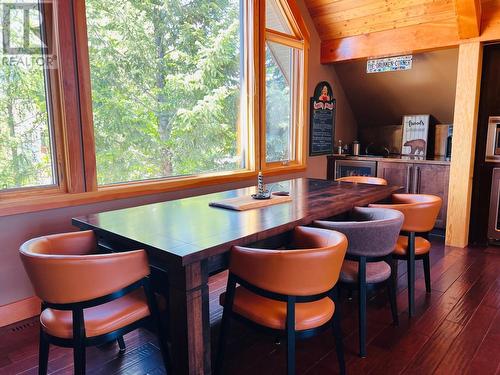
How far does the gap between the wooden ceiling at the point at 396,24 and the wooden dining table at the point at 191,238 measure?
8.16ft

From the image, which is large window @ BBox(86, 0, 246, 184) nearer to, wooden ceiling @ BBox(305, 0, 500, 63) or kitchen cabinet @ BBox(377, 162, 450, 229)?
wooden ceiling @ BBox(305, 0, 500, 63)

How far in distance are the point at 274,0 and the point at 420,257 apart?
3.25 metres

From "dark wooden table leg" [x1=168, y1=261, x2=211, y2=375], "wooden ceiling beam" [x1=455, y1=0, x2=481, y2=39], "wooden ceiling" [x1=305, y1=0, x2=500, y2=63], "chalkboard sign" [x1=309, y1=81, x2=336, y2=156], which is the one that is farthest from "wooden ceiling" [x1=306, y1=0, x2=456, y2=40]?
"dark wooden table leg" [x1=168, y1=261, x2=211, y2=375]

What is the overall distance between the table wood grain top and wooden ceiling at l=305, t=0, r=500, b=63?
84.6 inches

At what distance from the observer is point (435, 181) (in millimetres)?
4371

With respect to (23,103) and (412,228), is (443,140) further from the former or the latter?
(23,103)

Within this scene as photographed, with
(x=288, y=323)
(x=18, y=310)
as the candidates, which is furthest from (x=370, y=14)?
(x=18, y=310)

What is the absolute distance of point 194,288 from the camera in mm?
1491

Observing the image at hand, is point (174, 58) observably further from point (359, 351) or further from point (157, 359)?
point (359, 351)

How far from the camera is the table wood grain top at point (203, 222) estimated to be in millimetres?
1503

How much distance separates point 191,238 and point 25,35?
190 centimetres

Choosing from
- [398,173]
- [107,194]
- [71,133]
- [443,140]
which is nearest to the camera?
[71,133]

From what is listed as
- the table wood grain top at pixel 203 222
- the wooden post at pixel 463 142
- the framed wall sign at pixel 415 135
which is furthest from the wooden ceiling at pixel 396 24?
the table wood grain top at pixel 203 222

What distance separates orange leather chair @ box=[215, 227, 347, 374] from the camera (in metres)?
1.48
